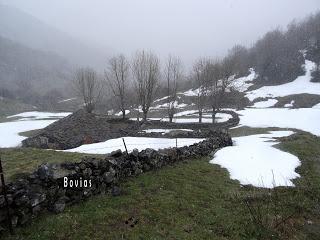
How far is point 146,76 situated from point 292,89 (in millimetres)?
66548

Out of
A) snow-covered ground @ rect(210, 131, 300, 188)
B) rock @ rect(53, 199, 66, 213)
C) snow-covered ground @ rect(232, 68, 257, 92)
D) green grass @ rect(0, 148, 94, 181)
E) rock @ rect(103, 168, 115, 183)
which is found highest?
snow-covered ground @ rect(232, 68, 257, 92)

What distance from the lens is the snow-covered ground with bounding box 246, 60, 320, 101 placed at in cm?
10234

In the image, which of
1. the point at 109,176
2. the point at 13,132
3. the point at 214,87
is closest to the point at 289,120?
the point at 214,87

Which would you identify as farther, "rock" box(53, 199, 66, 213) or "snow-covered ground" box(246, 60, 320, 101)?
"snow-covered ground" box(246, 60, 320, 101)

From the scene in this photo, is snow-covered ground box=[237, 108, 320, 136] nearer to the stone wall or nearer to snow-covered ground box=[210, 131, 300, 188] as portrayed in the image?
snow-covered ground box=[210, 131, 300, 188]

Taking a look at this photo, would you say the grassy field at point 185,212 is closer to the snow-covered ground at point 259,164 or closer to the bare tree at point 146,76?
the snow-covered ground at point 259,164

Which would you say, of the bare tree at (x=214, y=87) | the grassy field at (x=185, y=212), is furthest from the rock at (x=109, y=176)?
the bare tree at (x=214, y=87)

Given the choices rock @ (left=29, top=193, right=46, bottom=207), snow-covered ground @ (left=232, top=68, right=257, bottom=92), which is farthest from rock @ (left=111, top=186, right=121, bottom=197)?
snow-covered ground @ (left=232, top=68, right=257, bottom=92)

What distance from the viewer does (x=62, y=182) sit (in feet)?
43.2

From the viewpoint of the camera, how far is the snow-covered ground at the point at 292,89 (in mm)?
102344

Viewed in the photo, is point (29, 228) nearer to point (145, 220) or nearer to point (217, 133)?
point (145, 220)

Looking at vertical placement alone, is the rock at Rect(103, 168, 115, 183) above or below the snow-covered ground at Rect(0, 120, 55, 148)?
above

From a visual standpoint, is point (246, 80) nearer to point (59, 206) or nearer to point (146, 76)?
point (146, 76)

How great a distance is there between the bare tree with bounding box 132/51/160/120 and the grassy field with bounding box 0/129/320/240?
3978 centimetres
